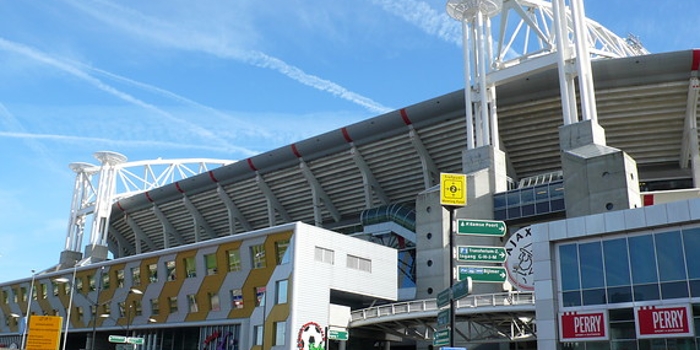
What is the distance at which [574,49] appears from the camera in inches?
2215

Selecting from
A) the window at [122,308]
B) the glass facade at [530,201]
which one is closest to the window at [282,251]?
the glass facade at [530,201]

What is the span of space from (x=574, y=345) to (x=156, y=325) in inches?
1725

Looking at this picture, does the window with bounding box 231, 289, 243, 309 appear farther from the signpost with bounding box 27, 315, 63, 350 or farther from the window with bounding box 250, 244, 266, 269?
the signpost with bounding box 27, 315, 63, 350

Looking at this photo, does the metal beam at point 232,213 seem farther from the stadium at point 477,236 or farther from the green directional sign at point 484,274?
the green directional sign at point 484,274

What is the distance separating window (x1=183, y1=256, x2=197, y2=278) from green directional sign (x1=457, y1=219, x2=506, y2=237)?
147 feet

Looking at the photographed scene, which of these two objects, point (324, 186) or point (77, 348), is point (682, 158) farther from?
point (77, 348)

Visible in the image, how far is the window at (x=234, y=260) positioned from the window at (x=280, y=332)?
27.1 ft

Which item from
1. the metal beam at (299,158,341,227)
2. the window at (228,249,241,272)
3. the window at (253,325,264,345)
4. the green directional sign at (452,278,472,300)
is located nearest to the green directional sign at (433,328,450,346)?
the green directional sign at (452,278,472,300)

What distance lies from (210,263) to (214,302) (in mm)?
3611

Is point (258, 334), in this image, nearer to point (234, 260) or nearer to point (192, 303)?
point (234, 260)

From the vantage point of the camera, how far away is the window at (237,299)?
5425cm

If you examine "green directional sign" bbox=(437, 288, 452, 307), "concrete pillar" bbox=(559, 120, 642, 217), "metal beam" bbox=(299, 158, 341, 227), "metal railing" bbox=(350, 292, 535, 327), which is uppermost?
"metal beam" bbox=(299, 158, 341, 227)

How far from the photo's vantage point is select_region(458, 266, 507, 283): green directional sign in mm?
18469

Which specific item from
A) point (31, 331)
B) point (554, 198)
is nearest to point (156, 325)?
point (31, 331)
